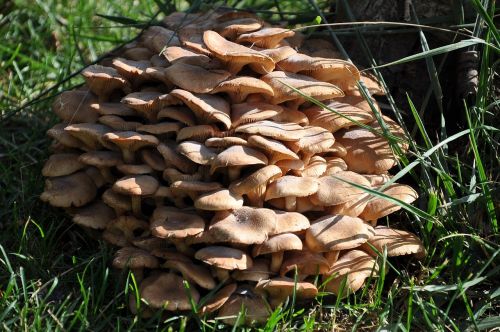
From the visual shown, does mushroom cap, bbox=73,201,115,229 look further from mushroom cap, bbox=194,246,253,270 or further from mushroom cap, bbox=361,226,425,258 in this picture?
mushroom cap, bbox=361,226,425,258

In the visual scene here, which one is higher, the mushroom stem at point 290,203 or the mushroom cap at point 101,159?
the mushroom cap at point 101,159

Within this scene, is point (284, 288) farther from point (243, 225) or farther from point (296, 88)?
point (296, 88)

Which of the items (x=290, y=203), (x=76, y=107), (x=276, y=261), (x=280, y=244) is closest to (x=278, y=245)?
(x=280, y=244)

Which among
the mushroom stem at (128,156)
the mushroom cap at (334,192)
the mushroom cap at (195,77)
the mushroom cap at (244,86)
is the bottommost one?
the mushroom cap at (334,192)

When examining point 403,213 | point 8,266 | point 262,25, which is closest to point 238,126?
point 262,25

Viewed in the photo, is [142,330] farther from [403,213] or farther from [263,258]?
[403,213]

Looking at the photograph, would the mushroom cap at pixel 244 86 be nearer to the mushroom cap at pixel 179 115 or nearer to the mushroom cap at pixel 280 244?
the mushroom cap at pixel 179 115

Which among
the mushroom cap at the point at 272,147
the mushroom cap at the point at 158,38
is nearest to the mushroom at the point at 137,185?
the mushroom cap at the point at 272,147
